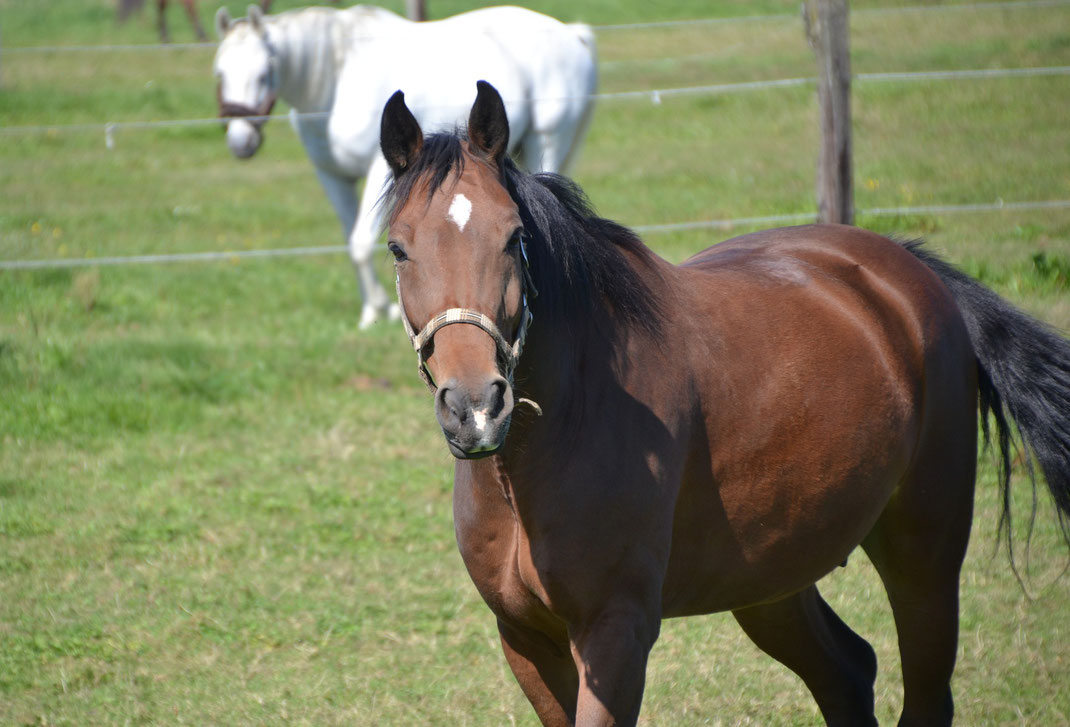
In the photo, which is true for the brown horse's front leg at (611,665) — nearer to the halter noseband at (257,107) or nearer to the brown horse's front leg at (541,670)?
the brown horse's front leg at (541,670)

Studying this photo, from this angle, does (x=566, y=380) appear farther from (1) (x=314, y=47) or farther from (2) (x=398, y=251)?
(1) (x=314, y=47)

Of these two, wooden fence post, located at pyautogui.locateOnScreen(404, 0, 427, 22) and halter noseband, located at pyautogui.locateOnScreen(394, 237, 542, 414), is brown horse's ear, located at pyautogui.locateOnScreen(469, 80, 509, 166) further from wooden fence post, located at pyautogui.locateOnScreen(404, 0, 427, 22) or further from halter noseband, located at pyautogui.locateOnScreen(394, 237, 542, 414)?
wooden fence post, located at pyautogui.locateOnScreen(404, 0, 427, 22)

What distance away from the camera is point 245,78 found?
7352 mm

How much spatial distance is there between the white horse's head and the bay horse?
498cm

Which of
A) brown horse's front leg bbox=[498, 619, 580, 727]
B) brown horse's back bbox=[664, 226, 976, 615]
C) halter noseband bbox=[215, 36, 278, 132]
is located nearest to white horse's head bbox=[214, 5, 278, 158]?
halter noseband bbox=[215, 36, 278, 132]

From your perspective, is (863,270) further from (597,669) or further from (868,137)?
(868,137)

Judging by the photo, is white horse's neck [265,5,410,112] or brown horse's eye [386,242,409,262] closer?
brown horse's eye [386,242,409,262]

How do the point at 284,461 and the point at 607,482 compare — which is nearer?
the point at 607,482

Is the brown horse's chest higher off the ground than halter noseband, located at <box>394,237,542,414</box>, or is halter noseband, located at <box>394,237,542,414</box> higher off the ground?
halter noseband, located at <box>394,237,542,414</box>

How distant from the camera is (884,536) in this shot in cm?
299

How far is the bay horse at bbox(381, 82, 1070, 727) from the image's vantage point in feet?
6.77

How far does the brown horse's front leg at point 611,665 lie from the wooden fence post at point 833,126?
14.2 feet

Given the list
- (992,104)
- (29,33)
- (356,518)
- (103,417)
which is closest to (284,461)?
(356,518)

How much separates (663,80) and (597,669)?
12087 mm
